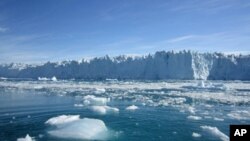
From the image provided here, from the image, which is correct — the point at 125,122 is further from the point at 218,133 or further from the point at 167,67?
the point at 167,67

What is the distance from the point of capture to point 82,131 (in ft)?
31.2

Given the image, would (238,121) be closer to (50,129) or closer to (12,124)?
(50,129)

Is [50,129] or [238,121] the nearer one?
[50,129]

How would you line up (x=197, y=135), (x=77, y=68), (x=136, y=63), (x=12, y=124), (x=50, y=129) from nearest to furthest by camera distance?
(x=197, y=135), (x=50, y=129), (x=12, y=124), (x=136, y=63), (x=77, y=68)

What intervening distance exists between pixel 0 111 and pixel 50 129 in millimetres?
5810

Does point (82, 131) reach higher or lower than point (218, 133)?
higher

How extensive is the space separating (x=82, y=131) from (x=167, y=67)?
3731 centimetres

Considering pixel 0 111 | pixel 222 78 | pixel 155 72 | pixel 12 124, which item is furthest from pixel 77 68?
pixel 12 124

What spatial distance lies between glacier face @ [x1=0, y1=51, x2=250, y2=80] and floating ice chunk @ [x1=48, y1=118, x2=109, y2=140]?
113 feet

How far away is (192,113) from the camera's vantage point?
13797 millimetres

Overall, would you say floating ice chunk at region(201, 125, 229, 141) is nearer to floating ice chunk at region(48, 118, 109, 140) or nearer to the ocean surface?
the ocean surface

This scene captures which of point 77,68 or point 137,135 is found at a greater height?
point 77,68

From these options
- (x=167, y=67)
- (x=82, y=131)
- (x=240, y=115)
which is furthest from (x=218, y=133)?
(x=167, y=67)

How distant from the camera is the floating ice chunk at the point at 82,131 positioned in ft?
30.3
